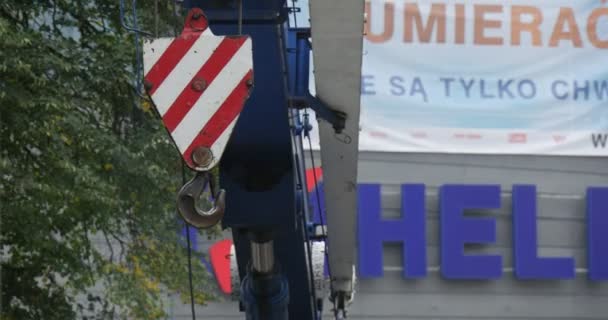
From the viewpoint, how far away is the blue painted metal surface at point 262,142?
284 inches

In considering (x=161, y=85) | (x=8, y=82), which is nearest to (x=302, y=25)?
(x=161, y=85)

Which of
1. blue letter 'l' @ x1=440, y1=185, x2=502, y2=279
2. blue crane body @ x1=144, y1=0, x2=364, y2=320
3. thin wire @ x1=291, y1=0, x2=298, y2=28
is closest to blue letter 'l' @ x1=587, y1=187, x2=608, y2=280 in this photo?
blue letter 'l' @ x1=440, y1=185, x2=502, y2=279

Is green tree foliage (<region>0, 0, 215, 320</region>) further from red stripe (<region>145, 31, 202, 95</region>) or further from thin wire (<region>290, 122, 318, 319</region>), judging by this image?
red stripe (<region>145, 31, 202, 95</region>)

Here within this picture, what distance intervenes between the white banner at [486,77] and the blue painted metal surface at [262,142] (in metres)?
15.5

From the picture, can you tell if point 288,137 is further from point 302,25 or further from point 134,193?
point 134,193

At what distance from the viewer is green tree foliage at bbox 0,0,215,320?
1341 centimetres

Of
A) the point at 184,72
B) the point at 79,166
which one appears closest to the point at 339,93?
the point at 184,72

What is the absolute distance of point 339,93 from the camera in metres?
7.17

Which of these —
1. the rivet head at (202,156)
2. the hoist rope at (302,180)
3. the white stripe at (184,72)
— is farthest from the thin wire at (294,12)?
the rivet head at (202,156)

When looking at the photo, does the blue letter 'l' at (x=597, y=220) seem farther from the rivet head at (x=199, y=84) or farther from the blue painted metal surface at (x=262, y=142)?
the rivet head at (x=199, y=84)

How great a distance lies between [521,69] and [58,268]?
11331 mm

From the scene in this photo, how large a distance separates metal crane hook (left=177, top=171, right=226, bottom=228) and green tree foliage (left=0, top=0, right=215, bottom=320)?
6.52 m

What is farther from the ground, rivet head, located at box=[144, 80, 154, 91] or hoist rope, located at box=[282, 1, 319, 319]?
rivet head, located at box=[144, 80, 154, 91]

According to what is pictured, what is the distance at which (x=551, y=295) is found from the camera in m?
26.4
